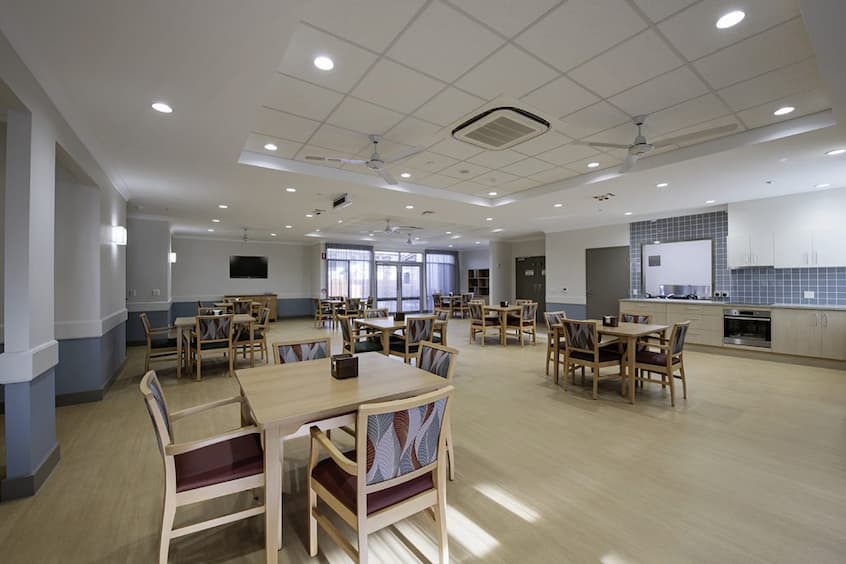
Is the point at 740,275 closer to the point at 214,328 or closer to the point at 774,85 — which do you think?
the point at 774,85

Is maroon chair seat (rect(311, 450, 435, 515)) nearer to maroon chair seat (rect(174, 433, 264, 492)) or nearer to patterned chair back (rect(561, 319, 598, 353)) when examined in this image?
maroon chair seat (rect(174, 433, 264, 492))

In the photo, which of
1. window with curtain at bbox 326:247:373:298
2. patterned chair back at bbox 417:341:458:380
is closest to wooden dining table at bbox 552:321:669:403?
patterned chair back at bbox 417:341:458:380

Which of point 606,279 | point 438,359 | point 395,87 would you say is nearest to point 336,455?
point 438,359

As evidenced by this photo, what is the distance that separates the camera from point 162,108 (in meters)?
2.89

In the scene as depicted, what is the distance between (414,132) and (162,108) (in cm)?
216

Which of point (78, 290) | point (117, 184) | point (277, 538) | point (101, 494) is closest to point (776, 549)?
point (277, 538)

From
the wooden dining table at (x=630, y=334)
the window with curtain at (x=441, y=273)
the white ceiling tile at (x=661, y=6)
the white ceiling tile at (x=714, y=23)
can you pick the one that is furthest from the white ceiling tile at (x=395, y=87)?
the window with curtain at (x=441, y=273)

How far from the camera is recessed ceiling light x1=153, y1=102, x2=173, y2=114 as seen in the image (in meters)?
2.83

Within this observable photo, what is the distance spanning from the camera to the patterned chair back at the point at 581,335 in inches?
166

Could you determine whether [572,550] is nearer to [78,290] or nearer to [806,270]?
[78,290]

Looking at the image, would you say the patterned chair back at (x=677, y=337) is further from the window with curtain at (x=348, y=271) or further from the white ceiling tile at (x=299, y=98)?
the window with curtain at (x=348, y=271)

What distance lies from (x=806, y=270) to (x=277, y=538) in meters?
8.27

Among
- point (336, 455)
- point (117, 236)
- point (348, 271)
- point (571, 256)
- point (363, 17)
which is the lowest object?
point (336, 455)

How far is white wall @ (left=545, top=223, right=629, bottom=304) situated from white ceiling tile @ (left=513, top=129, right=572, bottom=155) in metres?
5.60
